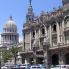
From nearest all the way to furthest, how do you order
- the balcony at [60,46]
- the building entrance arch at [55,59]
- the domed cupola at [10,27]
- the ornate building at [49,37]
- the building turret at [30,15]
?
1. the balcony at [60,46]
2. the ornate building at [49,37]
3. the building entrance arch at [55,59]
4. the building turret at [30,15]
5. the domed cupola at [10,27]

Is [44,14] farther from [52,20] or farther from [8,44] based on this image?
[8,44]

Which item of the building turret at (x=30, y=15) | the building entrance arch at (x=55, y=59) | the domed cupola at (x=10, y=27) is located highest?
the domed cupola at (x=10, y=27)

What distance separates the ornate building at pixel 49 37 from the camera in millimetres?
74625

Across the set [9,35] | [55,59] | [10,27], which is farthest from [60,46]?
[10,27]

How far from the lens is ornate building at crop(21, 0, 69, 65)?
7462cm

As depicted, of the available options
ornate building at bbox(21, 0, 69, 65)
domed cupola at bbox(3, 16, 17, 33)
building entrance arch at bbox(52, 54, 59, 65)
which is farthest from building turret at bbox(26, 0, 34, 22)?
domed cupola at bbox(3, 16, 17, 33)

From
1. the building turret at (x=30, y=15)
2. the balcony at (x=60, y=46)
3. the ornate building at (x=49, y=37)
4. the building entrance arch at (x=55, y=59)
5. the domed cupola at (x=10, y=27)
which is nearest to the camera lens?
the balcony at (x=60, y=46)

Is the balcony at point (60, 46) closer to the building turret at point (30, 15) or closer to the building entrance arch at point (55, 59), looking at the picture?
the building entrance arch at point (55, 59)

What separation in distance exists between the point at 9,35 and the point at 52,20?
8107 centimetres

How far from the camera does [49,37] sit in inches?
3191

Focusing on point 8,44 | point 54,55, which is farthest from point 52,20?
point 8,44

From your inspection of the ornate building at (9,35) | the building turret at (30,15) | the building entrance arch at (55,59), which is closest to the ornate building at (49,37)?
the building entrance arch at (55,59)

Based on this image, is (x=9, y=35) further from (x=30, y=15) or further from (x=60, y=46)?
(x=60, y=46)

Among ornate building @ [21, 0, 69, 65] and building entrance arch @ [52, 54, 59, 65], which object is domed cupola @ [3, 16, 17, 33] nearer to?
ornate building @ [21, 0, 69, 65]
